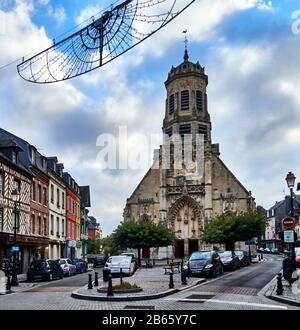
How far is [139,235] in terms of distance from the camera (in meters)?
45.9

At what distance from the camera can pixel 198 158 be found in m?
66.1

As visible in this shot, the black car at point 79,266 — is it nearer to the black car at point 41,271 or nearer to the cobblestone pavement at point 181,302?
A: the black car at point 41,271

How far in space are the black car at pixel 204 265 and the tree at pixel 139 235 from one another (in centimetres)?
2111

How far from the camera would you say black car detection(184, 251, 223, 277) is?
2389 cm

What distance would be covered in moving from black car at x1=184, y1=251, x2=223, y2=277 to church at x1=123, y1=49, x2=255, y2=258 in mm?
35869

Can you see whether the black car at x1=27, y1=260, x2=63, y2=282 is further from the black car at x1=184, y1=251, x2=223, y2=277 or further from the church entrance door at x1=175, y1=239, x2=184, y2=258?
the church entrance door at x1=175, y1=239, x2=184, y2=258

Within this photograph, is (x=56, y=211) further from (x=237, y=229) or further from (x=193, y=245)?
(x=193, y=245)

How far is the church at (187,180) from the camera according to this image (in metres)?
63.4

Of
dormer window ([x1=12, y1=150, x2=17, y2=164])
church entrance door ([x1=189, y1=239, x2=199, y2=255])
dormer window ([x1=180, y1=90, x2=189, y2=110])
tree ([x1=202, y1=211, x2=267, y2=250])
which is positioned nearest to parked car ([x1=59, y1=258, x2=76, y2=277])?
dormer window ([x1=12, y1=150, x2=17, y2=164])

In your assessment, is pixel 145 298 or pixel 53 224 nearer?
pixel 145 298

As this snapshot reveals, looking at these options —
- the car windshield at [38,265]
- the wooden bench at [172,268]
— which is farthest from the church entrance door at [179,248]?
the car windshield at [38,265]

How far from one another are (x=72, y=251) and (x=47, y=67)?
4003cm

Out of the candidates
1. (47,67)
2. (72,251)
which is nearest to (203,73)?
(72,251)
